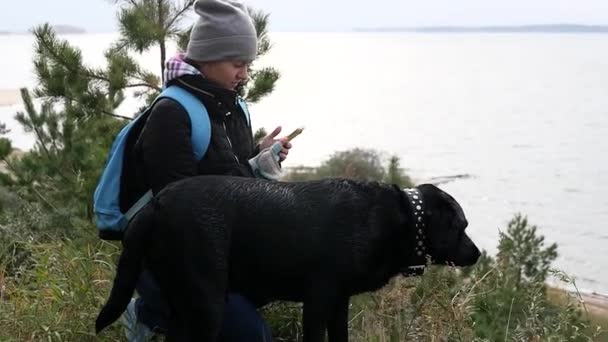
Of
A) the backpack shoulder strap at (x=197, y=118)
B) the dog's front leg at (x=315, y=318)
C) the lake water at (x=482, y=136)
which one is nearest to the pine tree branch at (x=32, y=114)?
the lake water at (x=482, y=136)

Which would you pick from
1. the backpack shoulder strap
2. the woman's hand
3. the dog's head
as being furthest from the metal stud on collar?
the backpack shoulder strap

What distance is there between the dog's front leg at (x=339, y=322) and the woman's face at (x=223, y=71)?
1.04 m

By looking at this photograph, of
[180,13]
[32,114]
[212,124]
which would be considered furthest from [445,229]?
[32,114]

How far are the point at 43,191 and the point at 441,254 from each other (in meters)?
6.33

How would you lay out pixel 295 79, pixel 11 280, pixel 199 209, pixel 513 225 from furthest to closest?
pixel 295 79 → pixel 513 225 → pixel 11 280 → pixel 199 209

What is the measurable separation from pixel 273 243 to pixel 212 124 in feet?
1.92

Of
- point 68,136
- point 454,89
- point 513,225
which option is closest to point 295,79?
point 454,89

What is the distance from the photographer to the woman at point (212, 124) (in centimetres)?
353

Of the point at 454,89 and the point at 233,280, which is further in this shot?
the point at 454,89

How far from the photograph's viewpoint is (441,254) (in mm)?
3643

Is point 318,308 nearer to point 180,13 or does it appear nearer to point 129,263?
point 129,263

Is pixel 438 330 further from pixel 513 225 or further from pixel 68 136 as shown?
pixel 513 225

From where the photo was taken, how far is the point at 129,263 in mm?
3553

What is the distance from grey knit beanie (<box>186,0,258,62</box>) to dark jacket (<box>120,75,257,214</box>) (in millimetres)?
143
